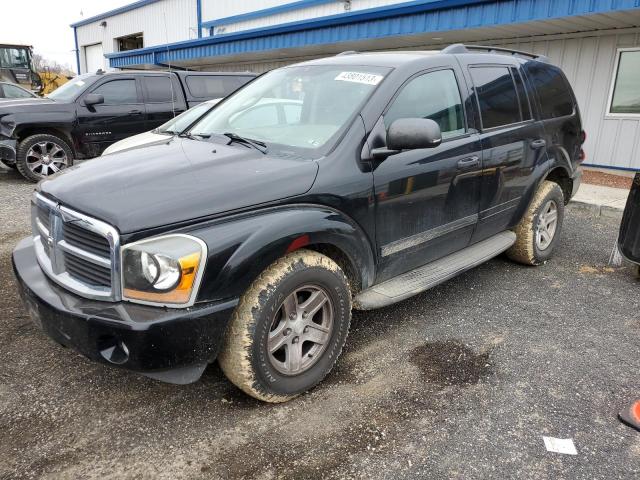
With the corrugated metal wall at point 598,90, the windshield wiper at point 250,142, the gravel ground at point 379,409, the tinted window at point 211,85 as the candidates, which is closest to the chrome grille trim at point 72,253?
the gravel ground at point 379,409

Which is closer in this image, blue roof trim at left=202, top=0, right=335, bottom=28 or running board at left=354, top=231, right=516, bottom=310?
running board at left=354, top=231, right=516, bottom=310

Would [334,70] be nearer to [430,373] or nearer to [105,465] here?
[430,373]

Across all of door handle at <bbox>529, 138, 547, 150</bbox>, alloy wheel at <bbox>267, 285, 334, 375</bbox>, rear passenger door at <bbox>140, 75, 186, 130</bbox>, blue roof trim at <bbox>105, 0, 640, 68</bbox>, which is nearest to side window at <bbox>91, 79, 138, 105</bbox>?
rear passenger door at <bbox>140, 75, 186, 130</bbox>

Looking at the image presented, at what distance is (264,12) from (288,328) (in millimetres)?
15799

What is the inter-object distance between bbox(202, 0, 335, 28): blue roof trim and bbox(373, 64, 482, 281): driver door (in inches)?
459

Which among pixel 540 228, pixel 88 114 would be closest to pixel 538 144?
pixel 540 228

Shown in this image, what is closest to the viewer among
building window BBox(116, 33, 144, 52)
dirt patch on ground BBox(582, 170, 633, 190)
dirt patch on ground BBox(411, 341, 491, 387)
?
dirt patch on ground BBox(411, 341, 491, 387)


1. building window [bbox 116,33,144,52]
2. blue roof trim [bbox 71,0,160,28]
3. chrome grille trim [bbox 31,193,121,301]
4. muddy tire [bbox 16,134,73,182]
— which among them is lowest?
muddy tire [bbox 16,134,73,182]

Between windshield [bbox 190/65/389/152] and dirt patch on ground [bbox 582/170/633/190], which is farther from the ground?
windshield [bbox 190/65/389/152]

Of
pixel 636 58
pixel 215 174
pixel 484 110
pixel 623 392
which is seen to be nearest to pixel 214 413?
pixel 215 174

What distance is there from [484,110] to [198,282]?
269 centimetres

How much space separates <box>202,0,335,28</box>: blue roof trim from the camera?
14.4 meters

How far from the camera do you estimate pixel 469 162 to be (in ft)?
11.6

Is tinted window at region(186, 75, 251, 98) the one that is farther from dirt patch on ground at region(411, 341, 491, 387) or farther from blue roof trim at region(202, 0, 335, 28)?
dirt patch on ground at region(411, 341, 491, 387)
